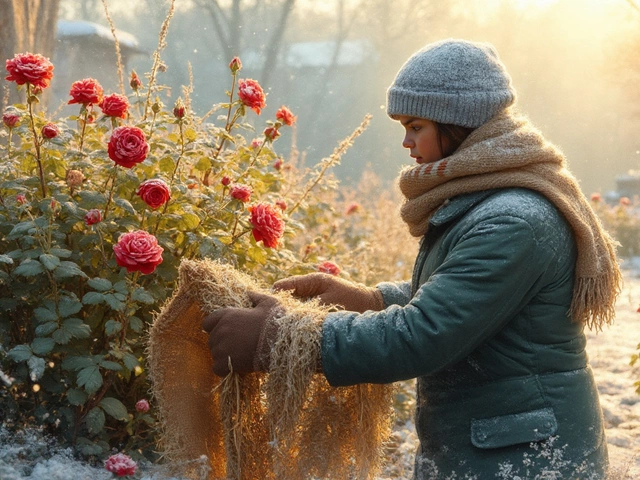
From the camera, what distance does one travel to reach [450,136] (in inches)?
74.7

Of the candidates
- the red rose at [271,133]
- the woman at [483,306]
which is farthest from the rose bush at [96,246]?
the woman at [483,306]

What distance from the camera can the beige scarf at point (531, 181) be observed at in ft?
5.70

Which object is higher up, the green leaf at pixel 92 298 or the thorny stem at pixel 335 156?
the thorny stem at pixel 335 156

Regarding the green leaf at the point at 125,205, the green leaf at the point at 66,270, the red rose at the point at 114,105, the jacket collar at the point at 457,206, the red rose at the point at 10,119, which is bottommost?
the green leaf at the point at 66,270

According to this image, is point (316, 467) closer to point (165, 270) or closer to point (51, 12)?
point (165, 270)

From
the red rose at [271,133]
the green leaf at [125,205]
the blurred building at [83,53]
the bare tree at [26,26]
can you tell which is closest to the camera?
the green leaf at [125,205]

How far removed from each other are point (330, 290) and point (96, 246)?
0.86 m

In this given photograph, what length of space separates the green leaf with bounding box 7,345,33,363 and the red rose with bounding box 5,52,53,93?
82cm

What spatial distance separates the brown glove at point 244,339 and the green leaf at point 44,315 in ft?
2.37

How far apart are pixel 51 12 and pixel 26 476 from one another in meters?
5.60

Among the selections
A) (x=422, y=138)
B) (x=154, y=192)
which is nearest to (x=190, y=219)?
(x=154, y=192)

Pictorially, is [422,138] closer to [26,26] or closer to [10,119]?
[10,119]

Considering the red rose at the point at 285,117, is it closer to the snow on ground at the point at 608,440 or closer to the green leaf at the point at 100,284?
the green leaf at the point at 100,284

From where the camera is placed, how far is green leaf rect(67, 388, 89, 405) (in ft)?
7.27
